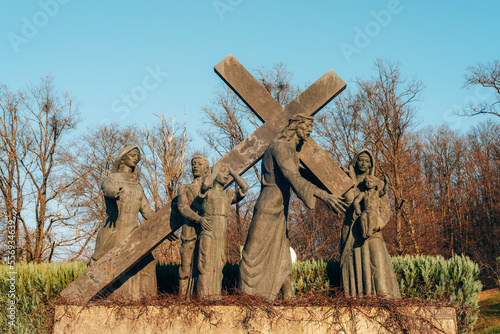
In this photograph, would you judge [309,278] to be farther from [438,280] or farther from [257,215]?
[257,215]

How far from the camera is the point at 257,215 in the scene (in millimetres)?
6125

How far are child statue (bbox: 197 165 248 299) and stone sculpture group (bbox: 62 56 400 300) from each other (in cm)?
1

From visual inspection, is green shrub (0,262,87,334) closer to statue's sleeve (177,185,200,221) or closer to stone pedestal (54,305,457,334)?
statue's sleeve (177,185,200,221)

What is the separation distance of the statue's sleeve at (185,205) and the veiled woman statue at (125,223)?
756 millimetres

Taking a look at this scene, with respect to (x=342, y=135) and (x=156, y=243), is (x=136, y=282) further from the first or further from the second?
(x=342, y=135)

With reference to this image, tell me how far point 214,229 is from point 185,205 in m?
0.72

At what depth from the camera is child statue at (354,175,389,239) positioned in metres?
6.13

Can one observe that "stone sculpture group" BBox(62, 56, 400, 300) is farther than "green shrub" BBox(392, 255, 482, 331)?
No

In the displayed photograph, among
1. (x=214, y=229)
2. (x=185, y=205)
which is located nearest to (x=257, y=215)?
(x=214, y=229)

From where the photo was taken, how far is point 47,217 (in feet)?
72.8

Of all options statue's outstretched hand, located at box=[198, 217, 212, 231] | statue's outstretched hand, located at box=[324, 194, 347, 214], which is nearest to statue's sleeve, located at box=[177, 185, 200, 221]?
statue's outstretched hand, located at box=[198, 217, 212, 231]

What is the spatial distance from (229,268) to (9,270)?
419 centimetres

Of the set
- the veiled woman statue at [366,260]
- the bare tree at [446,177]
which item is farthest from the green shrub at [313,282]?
the bare tree at [446,177]

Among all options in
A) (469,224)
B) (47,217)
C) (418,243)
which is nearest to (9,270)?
(47,217)
